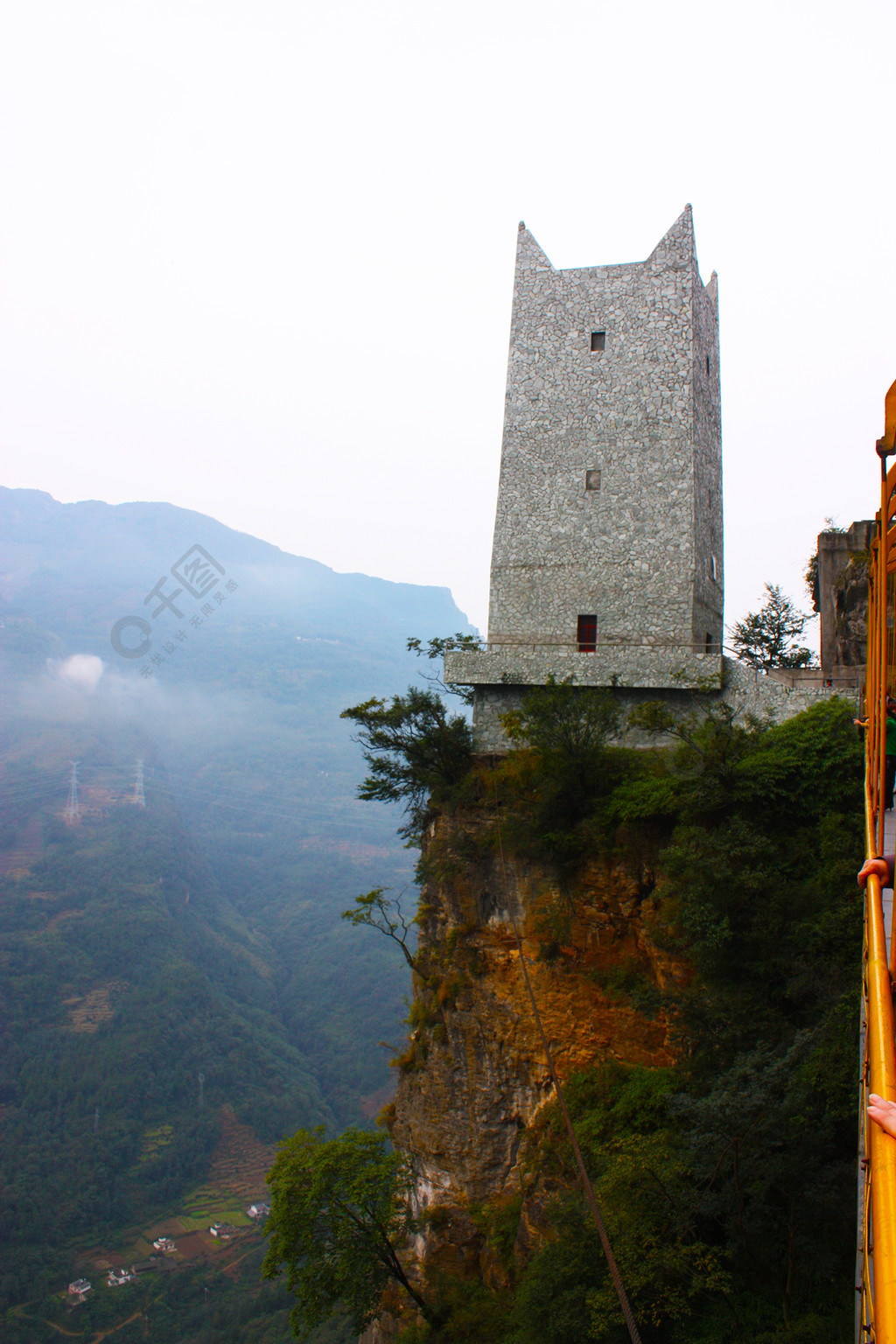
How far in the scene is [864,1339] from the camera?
2371mm

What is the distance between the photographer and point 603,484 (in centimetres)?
1895

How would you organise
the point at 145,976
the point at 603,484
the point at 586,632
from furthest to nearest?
the point at 145,976 < the point at 603,484 < the point at 586,632

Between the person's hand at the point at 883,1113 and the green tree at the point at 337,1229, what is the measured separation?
17.3m

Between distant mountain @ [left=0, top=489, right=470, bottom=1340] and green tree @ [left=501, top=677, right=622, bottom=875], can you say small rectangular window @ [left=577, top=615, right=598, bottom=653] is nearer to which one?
green tree @ [left=501, top=677, right=622, bottom=875]

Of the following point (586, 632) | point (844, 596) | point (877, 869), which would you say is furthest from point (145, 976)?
point (877, 869)

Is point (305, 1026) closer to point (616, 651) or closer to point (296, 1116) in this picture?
point (296, 1116)

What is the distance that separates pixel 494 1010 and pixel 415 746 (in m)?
5.26

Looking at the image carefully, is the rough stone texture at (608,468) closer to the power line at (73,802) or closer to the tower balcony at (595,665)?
the tower balcony at (595,665)

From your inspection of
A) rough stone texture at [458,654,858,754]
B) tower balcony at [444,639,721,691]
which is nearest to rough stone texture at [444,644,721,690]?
tower balcony at [444,639,721,691]

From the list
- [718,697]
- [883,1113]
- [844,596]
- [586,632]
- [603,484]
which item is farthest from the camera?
[603,484]

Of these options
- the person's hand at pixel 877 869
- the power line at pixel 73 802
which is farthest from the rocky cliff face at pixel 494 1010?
the power line at pixel 73 802

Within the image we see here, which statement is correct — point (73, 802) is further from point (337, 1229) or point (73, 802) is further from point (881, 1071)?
point (881, 1071)

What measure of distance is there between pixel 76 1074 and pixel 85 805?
209 feet

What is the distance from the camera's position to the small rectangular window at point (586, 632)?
Result: 18.6 meters
